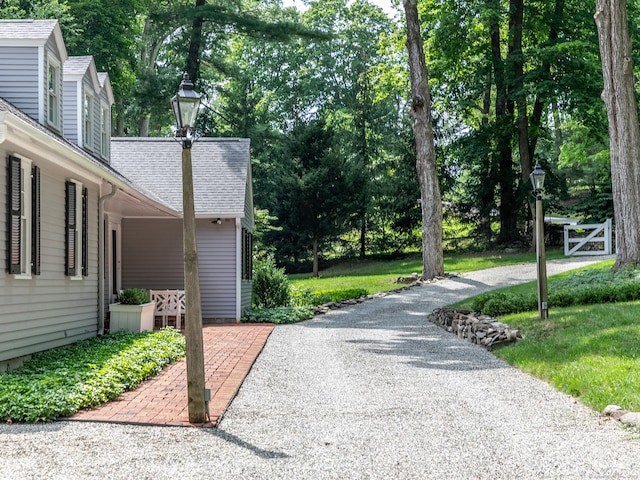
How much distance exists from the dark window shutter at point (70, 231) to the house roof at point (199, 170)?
5.57 m

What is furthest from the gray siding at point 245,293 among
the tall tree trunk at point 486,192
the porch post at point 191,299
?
the tall tree trunk at point 486,192

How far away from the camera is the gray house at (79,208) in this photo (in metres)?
9.06

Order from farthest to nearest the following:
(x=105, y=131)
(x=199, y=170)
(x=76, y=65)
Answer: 1. (x=199, y=170)
2. (x=105, y=131)
3. (x=76, y=65)

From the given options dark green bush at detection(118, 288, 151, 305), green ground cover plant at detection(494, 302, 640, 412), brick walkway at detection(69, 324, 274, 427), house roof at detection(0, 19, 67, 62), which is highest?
house roof at detection(0, 19, 67, 62)

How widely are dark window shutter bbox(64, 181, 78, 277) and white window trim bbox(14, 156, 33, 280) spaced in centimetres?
176

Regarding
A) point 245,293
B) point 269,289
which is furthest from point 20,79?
point 269,289

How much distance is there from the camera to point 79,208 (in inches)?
467

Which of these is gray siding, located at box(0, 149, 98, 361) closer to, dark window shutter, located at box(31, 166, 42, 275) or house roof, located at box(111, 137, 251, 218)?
dark window shutter, located at box(31, 166, 42, 275)

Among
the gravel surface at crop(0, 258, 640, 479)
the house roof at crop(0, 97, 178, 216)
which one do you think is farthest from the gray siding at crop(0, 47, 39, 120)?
the gravel surface at crop(0, 258, 640, 479)

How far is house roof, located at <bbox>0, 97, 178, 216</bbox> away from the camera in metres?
7.37

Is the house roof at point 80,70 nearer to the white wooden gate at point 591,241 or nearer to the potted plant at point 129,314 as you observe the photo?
the potted plant at point 129,314

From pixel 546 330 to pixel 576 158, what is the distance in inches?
1017

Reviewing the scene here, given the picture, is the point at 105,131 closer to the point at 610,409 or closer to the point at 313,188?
the point at 610,409

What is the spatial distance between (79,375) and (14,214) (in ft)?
7.53
